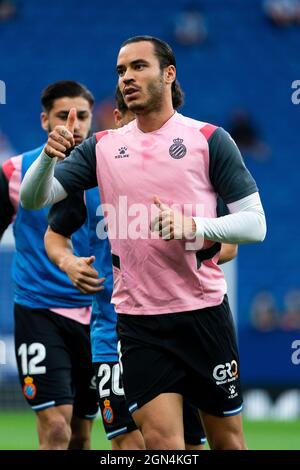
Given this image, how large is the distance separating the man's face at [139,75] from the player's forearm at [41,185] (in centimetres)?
52

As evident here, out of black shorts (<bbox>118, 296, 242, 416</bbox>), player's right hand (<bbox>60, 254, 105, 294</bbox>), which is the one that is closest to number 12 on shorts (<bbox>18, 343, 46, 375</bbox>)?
player's right hand (<bbox>60, 254, 105, 294</bbox>)

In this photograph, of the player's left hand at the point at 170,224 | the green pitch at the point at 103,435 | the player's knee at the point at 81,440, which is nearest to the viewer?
the player's left hand at the point at 170,224

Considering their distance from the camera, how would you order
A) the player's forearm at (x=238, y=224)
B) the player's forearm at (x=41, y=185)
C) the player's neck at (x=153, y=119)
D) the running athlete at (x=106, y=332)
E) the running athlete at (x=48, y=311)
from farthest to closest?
1. the running athlete at (x=48, y=311)
2. the running athlete at (x=106, y=332)
3. the player's neck at (x=153, y=119)
4. the player's forearm at (x=41, y=185)
5. the player's forearm at (x=238, y=224)

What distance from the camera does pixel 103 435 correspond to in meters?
12.0

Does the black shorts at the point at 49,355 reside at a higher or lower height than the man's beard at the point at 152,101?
lower

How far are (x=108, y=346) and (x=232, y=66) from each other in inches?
562

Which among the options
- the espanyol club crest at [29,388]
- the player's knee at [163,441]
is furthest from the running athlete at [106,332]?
the player's knee at [163,441]

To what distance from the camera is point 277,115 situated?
1980cm

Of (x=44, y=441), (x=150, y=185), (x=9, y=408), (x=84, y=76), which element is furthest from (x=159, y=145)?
(x=84, y=76)

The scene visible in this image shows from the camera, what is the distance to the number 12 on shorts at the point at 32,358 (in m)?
7.08

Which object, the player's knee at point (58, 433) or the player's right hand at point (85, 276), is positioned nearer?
the player's right hand at point (85, 276)

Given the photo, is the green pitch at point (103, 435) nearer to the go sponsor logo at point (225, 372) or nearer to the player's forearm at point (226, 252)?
the player's forearm at point (226, 252)

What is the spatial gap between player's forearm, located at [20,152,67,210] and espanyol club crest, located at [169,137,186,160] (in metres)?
0.58
